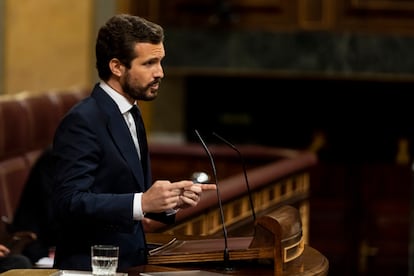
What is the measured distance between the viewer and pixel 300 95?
961 centimetres

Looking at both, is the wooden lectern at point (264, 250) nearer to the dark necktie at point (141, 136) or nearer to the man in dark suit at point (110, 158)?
the man in dark suit at point (110, 158)

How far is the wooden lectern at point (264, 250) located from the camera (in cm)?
332

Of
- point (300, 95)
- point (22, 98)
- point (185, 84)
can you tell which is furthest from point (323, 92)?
point (22, 98)

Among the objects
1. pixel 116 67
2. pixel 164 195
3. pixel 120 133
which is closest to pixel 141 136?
pixel 120 133

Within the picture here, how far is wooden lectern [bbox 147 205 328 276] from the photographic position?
3322 millimetres

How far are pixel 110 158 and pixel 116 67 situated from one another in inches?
9.9

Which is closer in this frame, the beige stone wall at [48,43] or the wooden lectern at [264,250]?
the wooden lectern at [264,250]

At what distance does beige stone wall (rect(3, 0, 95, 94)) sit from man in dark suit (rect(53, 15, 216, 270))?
5513 mm

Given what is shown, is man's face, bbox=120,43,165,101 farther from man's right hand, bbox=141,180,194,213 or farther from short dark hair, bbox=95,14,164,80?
man's right hand, bbox=141,180,194,213

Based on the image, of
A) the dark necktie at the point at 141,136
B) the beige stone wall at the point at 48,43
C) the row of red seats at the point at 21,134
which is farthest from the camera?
the beige stone wall at the point at 48,43

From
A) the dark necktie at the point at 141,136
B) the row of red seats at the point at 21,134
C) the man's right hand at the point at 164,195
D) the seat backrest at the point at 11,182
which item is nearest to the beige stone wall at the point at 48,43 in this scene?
the row of red seats at the point at 21,134

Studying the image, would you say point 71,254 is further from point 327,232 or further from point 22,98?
point 327,232

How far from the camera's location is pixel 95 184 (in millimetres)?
3398

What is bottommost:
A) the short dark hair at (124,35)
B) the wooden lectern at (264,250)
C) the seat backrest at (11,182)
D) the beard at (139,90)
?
the seat backrest at (11,182)
